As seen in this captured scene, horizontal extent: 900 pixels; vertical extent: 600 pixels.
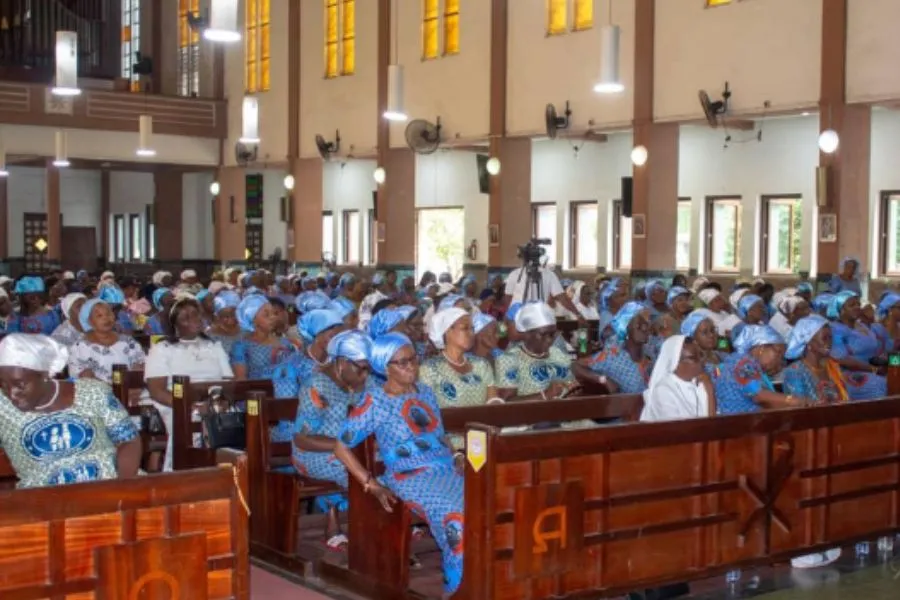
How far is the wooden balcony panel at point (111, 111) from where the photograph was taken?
79.8ft

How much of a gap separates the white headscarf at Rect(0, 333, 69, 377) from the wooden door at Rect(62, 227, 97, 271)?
30.0 metres

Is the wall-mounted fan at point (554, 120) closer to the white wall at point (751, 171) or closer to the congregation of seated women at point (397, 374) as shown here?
the white wall at point (751, 171)

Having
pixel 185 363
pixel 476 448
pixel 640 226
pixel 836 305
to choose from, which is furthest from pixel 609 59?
pixel 476 448

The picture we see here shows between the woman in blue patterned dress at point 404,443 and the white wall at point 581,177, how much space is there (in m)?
16.1

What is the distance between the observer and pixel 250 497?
6730 millimetres

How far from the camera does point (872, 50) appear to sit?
48.1 ft

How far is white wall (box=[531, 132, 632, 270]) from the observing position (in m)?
21.4

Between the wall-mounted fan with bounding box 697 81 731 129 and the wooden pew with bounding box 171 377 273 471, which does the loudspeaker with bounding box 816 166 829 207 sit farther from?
the wooden pew with bounding box 171 377 273 471

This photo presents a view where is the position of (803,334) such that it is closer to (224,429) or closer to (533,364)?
(533,364)

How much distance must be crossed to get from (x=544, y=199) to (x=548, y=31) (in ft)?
15.0

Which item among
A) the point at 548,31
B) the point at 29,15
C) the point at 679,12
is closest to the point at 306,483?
the point at 679,12

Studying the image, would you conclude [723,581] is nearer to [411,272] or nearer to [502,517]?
[502,517]

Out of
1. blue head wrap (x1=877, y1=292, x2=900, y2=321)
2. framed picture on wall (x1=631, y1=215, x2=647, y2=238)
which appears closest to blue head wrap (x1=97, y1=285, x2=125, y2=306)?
framed picture on wall (x1=631, y1=215, x2=647, y2=238)

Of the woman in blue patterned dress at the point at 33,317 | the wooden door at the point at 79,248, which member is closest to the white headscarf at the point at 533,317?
the woman in blue patterned dress at the point at 33,317
